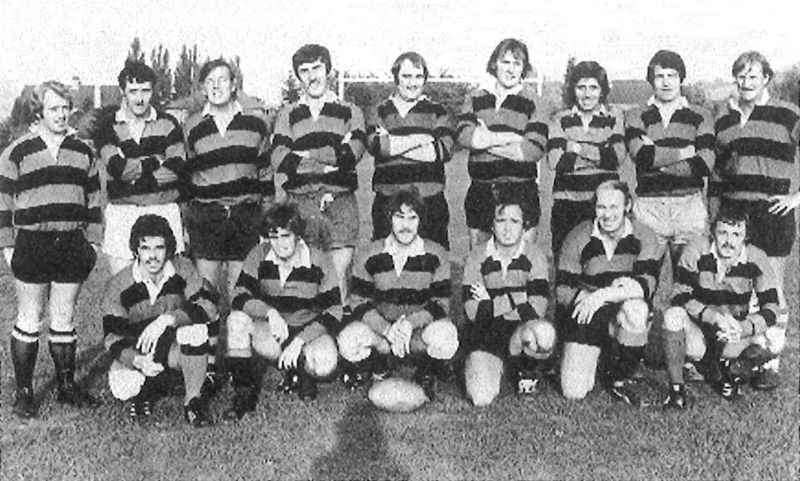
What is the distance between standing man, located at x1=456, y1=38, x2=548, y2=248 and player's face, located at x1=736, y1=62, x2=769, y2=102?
1.10 metres

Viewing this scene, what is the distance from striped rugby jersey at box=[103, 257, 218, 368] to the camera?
4469mm

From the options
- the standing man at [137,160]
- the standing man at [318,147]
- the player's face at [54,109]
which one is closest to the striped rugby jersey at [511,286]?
the standing man at [318,147]

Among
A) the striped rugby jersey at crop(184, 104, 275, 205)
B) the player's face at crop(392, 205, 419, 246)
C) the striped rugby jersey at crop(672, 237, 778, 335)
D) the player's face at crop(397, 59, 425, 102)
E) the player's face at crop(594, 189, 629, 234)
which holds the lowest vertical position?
the striped rugby jersey at crop(672, 237, 778, 335)

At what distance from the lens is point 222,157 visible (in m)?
4.81

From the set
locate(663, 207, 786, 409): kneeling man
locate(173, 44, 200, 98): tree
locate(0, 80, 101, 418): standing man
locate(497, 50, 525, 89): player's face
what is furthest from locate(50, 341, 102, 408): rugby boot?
locate(173, 44, 200, 98): tree

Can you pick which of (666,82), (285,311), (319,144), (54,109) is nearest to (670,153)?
(666,82)

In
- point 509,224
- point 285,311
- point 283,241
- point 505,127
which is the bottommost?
point 285,311

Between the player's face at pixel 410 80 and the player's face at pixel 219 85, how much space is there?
95 centimetres

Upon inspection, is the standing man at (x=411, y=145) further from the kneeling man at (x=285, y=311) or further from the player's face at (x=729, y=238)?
the player's face at (x=729, y=238)

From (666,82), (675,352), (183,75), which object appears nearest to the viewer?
(675,352)

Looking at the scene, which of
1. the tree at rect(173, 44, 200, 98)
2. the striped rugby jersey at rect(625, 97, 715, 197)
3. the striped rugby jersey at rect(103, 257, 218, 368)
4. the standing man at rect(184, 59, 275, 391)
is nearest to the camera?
the striped rugby jersey at rect(103, 257, 218, 368)

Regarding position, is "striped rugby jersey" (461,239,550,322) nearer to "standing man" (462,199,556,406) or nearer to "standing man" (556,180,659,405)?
"standing man" (462,199,556,406)

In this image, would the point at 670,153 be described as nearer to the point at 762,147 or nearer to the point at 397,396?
the point at 762,147

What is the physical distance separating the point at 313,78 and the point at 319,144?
1.21 ft
